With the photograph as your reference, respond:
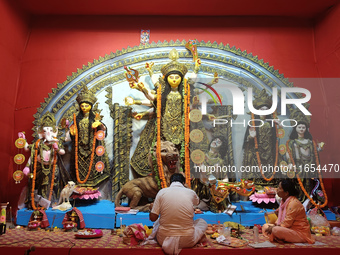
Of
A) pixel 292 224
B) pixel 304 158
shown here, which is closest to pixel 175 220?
pixel 292 224

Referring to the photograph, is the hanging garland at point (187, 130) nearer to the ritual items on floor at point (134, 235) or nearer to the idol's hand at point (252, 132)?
the idol's hand at point (252, 132)

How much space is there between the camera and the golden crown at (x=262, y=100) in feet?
20.6

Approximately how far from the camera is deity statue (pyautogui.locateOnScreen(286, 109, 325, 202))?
5.91 metres

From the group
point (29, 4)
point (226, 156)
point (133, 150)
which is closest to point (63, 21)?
point (29, 4)

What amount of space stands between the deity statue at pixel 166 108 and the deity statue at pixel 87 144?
2.25 feet

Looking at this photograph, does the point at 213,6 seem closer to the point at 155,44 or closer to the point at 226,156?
the point at 155,44

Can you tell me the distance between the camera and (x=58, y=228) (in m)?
5.23

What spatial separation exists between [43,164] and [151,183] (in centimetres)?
195

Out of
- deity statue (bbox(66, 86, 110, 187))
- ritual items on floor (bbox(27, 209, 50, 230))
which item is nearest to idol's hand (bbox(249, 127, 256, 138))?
deity statue (bbox(66, 86, 110, 187))

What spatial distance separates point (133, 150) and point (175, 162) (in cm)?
140

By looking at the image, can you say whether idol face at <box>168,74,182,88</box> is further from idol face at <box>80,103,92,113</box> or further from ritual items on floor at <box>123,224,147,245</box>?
ritual items on floor at <box>123,224,147,245</box>

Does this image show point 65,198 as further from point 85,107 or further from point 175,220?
point 175,220

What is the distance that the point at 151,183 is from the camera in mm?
5660

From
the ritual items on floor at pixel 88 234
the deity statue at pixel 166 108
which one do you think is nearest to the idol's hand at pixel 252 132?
the deity statue at pixel 166 108
